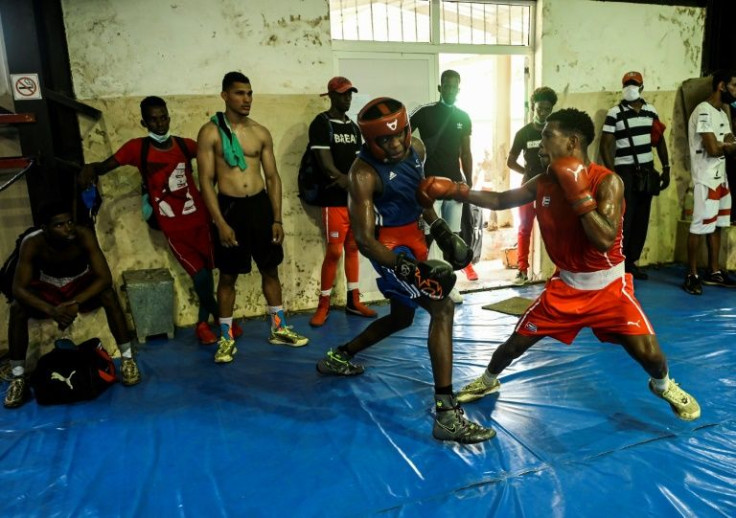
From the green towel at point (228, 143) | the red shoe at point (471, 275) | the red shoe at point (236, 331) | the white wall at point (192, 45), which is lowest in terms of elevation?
the red shoe at point (471, 275)

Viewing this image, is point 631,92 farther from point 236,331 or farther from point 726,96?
point 236,331

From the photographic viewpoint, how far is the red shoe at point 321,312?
4.53 meters

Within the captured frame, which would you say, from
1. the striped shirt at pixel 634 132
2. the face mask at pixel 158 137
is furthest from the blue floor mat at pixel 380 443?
the striped shirt at pixel 634 132

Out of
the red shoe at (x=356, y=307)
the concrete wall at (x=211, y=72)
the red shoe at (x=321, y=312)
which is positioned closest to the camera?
the concrete wall at (x=211, y=72)

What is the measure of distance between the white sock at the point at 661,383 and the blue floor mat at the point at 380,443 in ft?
0.55

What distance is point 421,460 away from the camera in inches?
96.7

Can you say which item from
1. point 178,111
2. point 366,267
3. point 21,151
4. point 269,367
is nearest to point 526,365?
point 269,367

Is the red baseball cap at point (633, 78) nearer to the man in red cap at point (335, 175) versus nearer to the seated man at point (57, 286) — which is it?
the man in red cap at point (335, 175)

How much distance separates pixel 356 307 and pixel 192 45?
8.15 feet

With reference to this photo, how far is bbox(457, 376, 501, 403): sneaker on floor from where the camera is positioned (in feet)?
9.75

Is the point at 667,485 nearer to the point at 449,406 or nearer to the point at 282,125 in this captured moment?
the point at 449,406

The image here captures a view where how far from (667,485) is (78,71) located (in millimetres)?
4494

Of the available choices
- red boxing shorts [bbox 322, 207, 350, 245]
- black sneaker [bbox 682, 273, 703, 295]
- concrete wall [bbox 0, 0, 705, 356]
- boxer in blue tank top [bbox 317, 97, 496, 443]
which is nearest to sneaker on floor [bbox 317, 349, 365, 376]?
boxer in blue tank top [bbox 317, 97, 496, 443]

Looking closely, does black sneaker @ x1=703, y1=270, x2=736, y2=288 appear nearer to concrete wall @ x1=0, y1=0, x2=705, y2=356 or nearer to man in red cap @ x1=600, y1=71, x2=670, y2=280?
man in red cap @ x1=600, y1=71, x2=670, y2=280
